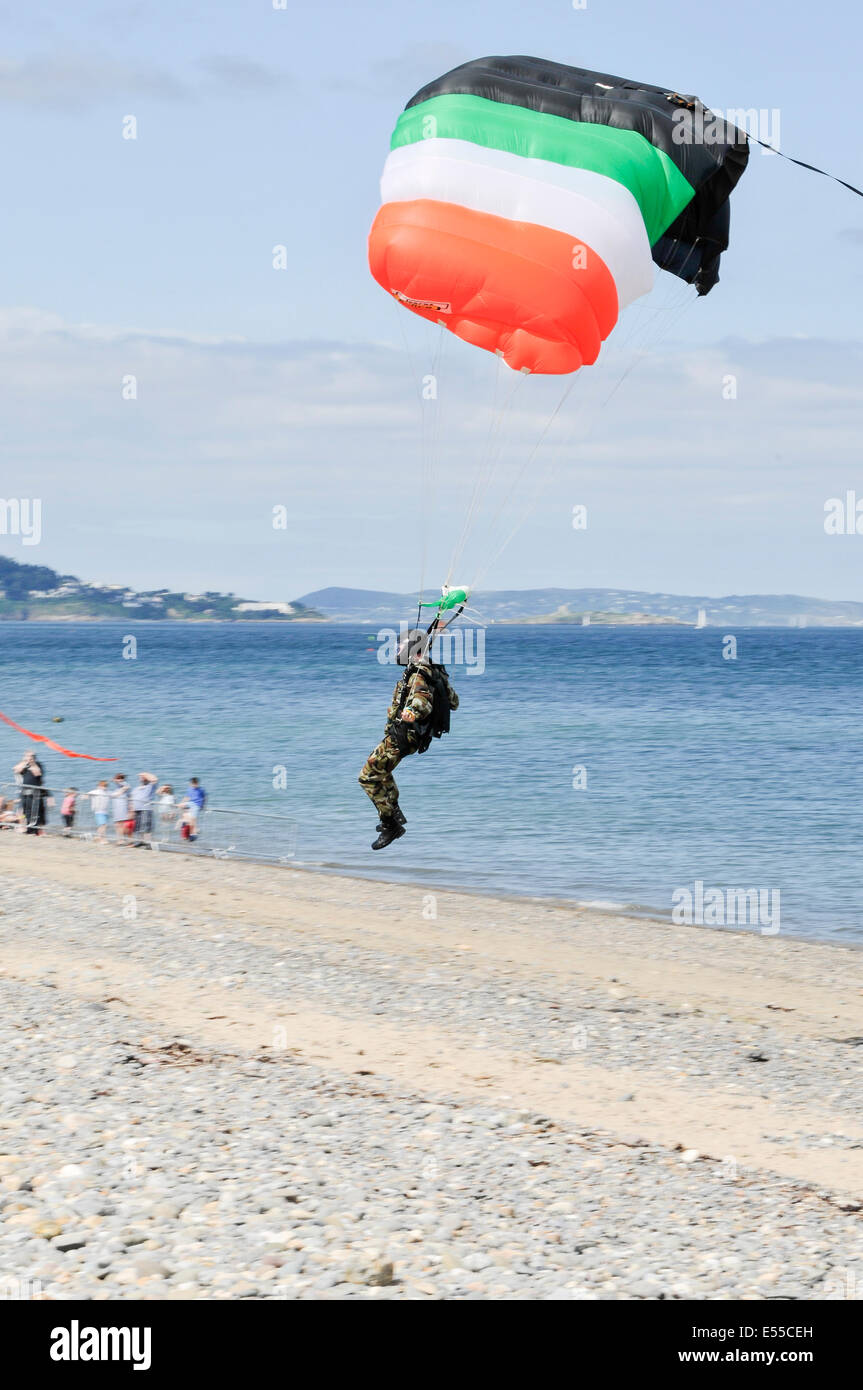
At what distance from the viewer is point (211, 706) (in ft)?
268

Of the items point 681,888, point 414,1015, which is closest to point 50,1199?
point 414,1015

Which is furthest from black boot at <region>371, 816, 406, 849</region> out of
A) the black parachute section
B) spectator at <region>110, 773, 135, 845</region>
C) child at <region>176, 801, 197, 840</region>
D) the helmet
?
spectator at <region>110, 773, 135, 845</region>

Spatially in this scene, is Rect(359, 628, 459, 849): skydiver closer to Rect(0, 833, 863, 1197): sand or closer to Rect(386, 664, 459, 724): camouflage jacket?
Rect(386, 664, 459, 724): camouflage jacket

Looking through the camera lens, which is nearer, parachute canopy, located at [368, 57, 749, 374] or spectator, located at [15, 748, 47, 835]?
parachute canopy, located at [368, 57, 749, 374]

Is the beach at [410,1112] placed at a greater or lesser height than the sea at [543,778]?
greater

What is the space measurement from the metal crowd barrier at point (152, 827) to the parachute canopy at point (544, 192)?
46.2 ft

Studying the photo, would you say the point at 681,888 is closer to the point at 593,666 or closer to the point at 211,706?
the point at 211,706

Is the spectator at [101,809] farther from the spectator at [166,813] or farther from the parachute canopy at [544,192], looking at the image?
the parachute canopy at [544,192]

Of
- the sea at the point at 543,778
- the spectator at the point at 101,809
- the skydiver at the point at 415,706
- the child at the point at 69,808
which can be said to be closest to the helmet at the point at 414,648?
the skydiver at the point at 415,706

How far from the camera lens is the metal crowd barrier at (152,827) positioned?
86.2ft

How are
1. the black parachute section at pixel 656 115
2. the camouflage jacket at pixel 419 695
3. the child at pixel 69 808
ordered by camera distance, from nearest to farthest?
the camouflage jacket at pixel 419 695
the black parachute section at pixel 656 115
the child at pixel 69 808

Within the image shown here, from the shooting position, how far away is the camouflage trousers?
12438 mm

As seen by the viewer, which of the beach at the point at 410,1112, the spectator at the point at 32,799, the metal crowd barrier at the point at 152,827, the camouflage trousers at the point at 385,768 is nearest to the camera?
the beach at the point at 410,1112

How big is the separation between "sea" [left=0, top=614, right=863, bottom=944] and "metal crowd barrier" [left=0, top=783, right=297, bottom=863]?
0.12 meters
